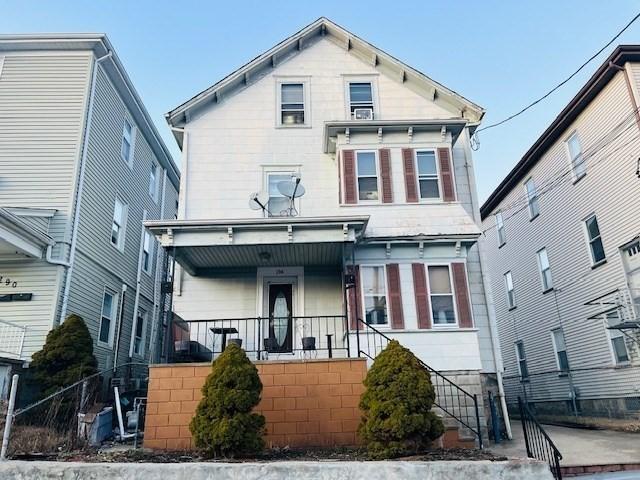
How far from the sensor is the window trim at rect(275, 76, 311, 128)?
12.6 metres

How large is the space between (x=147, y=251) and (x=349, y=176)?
905 cm

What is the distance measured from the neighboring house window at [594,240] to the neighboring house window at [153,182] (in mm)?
14471

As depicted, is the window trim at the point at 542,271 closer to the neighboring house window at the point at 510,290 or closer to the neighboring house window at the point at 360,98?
the neighboring house window at the point at 510,290

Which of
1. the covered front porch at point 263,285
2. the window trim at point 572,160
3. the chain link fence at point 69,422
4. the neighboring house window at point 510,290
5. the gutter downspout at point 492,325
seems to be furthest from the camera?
the neighboring house window at point 510,290

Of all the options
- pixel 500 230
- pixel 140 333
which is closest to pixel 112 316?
pixel 140 333

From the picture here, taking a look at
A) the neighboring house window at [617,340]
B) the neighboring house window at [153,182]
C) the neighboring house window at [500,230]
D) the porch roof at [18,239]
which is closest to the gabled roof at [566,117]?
the neighboring house window at [500,230]

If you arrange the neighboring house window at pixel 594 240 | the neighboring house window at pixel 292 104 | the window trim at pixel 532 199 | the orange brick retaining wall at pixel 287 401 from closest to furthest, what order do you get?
the orange brick retaining wall at pixel 287 401 < the neighboring house window at pixel 292 104 < the neighboring house window at pixel 594 240 < the window trim at pixel 532 199

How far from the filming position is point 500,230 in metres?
21.0

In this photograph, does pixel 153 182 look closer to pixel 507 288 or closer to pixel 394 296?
pixel 394 296

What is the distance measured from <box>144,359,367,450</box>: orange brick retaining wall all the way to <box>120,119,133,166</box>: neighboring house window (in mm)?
9359

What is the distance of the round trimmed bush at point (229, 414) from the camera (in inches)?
241

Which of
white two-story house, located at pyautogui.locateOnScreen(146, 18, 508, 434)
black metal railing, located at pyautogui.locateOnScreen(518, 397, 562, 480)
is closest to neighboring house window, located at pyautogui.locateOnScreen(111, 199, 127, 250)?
white two-story house, located at pyautogui.locateOnScreen(146, 18, 508, 434)

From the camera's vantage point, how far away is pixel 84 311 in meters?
12.1

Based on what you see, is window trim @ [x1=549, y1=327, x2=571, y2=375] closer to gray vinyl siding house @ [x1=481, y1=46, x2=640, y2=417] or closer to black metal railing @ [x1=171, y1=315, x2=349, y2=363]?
gray vinyl siding house @ [x1=481, y1=46, x2=640, y2=417]
